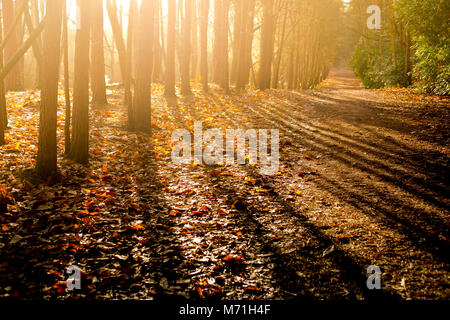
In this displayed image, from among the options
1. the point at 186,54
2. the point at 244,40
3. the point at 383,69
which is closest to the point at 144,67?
the point at 186,54

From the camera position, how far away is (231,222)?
4480 millimetres

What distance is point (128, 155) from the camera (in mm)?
7273

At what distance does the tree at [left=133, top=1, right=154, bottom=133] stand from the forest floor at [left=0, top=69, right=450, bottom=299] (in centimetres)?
111

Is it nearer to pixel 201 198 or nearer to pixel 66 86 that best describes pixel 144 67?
pixel 66 86

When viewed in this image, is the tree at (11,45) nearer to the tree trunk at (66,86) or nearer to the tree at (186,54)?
the tree at (186,54)

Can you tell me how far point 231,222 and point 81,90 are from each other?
3.74 m

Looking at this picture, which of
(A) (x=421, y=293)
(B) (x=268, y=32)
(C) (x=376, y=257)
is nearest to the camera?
(A) (x=421, y=293)

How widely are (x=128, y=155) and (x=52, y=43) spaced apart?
111 inches

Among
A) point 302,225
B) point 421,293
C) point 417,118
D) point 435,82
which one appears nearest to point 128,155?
point 302,225

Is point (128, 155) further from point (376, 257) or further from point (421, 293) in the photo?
point (421, 293)
